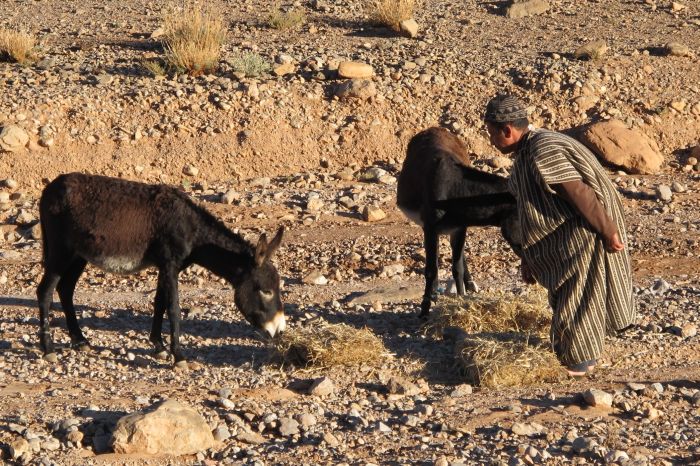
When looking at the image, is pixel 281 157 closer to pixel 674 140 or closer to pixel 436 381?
pixel 674 140

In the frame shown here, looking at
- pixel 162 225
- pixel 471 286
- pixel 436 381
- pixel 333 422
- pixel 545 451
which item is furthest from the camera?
pixel 471 286

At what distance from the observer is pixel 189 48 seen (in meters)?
15.0

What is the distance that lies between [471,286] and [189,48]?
7.03 metres

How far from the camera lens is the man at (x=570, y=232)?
656 centimetres

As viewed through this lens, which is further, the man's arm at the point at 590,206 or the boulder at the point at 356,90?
the boulder at the point at 356,90

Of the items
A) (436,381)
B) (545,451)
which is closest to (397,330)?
(436,381)

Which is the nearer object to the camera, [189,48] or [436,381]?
[436,381]

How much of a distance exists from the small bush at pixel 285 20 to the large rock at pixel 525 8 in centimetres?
354

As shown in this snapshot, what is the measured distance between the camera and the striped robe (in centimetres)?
662

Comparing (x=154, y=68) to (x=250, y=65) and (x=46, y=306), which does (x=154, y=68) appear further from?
(x=46, y=306)

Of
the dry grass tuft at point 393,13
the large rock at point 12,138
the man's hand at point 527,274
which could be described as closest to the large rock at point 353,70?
the dry grass tuft at point 393,13

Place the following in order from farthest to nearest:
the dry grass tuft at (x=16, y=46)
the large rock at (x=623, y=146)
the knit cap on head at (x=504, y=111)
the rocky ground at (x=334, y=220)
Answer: the dry grass tuft at (x=16, y=46)
the large rock at (x=623, y=146)
the knit cap on head at (x=504, y=111)
the rocky ground at (x=334, y=220)

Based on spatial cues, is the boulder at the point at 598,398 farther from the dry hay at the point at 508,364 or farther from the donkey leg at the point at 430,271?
the donkey leg at the point at 430,271

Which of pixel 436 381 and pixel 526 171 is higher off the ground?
pixel 526 171
